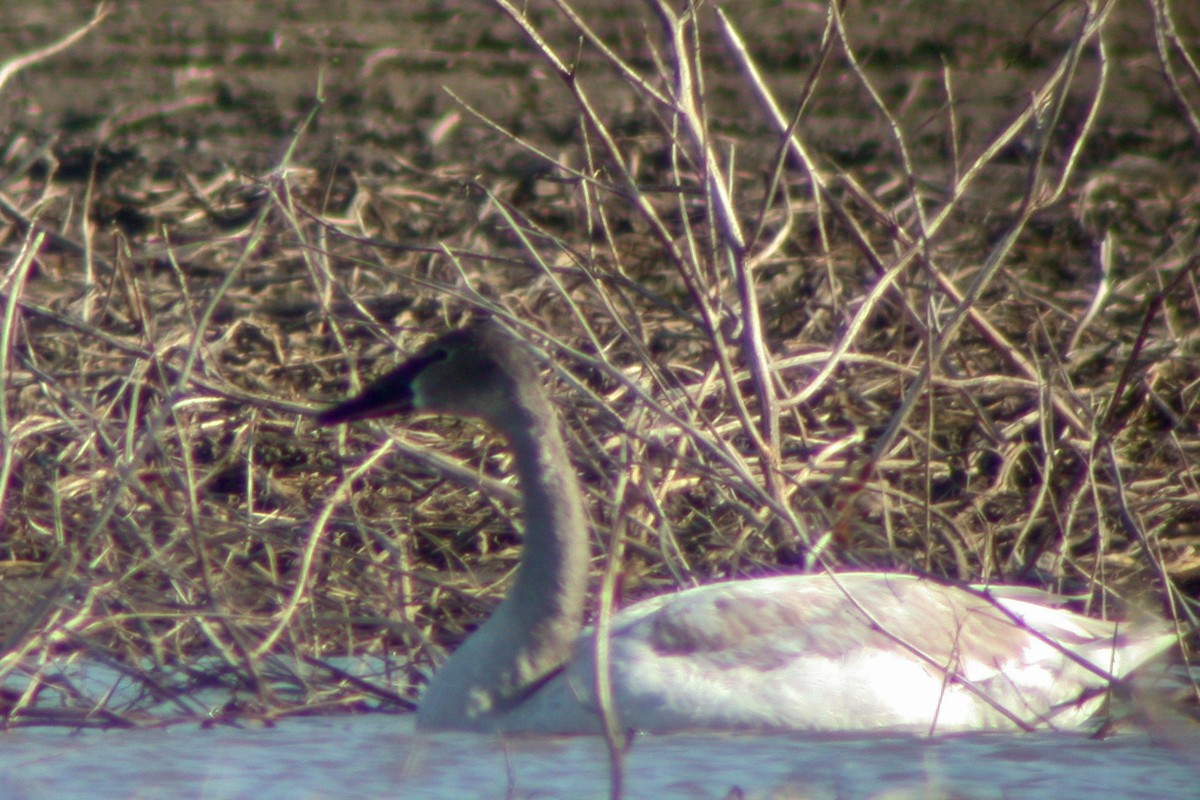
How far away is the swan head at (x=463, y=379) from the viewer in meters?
4.40

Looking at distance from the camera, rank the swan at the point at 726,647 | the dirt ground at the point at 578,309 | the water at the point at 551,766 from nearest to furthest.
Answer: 1. the water at the point at 551,766
2. the swan at the point at 726,647
3. the dirt ground at the point at 578,309

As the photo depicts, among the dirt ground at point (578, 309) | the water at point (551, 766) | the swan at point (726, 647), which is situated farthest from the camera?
the dirt ground at point (578, 309)

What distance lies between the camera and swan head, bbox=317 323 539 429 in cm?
440

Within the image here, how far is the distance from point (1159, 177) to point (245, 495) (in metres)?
3.99

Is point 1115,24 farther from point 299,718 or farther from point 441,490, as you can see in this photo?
point 299,718

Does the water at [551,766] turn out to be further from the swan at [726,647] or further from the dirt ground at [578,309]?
the dirt ground at [578,309]

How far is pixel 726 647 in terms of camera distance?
4.07 m

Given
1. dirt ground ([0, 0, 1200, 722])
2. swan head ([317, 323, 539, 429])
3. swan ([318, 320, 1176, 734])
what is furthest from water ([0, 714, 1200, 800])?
swan head ([317, 323, 539, 429])

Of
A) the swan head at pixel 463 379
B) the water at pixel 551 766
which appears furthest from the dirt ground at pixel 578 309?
the water at pixel 551 766

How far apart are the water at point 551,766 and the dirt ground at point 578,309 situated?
262 millimetres

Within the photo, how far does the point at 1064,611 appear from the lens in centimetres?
433

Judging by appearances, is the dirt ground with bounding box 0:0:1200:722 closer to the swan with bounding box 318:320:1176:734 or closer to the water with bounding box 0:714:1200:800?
the swan with bounding box 318:320:1176:734

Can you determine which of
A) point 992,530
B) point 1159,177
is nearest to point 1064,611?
point 992,530

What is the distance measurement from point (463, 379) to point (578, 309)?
100 centimetres
